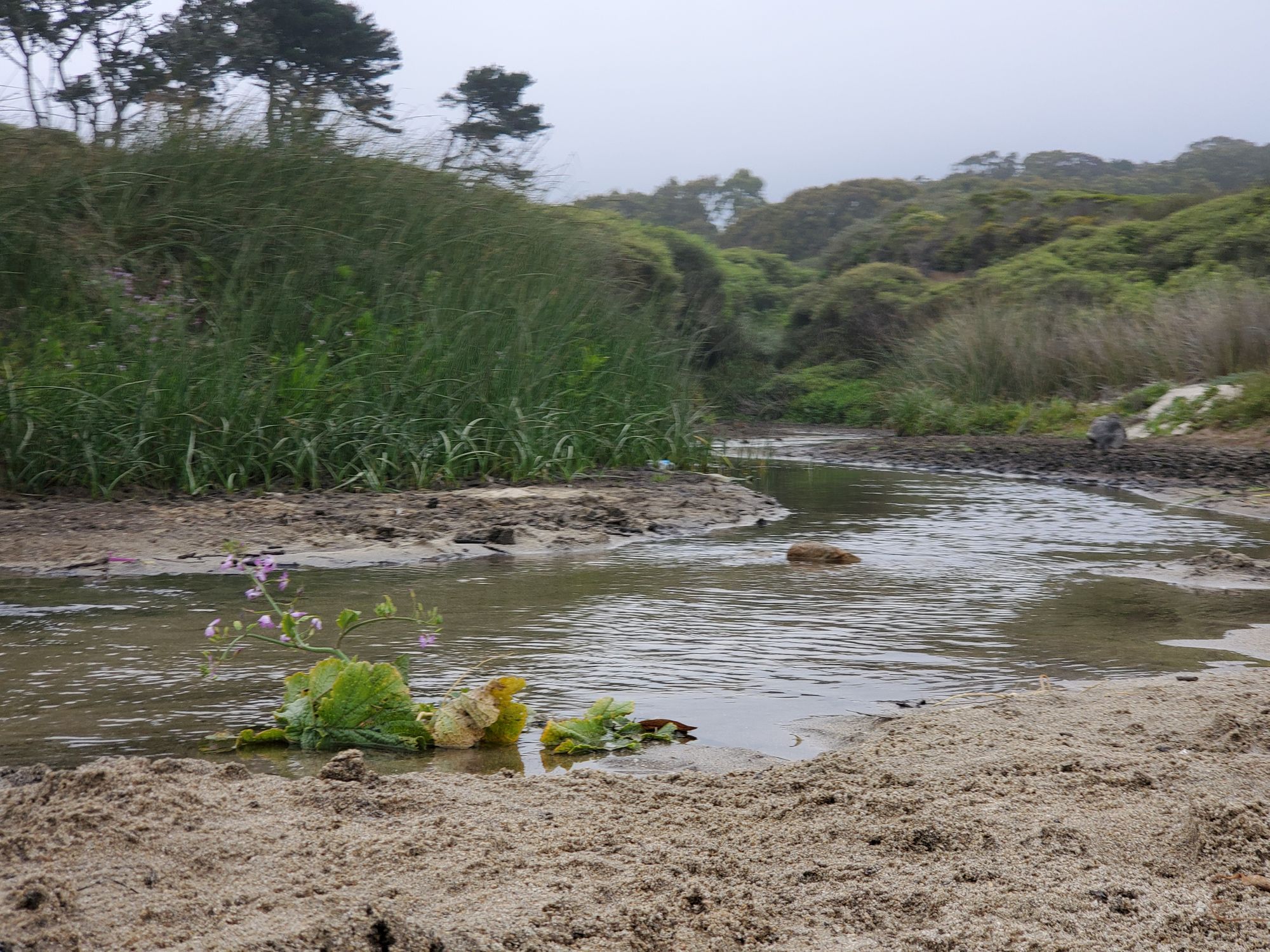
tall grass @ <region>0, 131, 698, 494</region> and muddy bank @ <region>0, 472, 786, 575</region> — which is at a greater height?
tall grass @ <region>0, 131, 698, 494</region>

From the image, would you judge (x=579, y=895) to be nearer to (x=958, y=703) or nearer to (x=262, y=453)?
(x=958, y=703)

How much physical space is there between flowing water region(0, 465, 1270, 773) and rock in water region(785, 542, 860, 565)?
0.28ft

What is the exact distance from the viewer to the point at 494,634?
3863 mm

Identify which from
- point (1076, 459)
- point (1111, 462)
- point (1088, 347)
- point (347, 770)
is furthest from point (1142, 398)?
point (347, 770)

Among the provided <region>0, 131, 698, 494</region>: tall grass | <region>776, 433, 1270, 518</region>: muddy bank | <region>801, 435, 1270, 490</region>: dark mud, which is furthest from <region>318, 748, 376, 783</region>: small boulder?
<region>801, 435, 1270, 490</region>: dark mud

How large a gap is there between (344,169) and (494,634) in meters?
5.67

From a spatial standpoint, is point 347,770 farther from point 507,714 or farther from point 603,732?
point 603,732

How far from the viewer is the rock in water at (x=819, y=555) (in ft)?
18.2

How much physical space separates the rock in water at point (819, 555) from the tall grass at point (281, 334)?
2.43 meters

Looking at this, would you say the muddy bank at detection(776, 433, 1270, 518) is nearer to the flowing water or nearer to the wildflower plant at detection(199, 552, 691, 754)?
the flowing water

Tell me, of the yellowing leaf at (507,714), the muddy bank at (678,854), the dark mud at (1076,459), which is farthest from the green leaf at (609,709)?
the dark mud at (1076,459)

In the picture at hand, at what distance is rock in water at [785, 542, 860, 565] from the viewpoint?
5.55m

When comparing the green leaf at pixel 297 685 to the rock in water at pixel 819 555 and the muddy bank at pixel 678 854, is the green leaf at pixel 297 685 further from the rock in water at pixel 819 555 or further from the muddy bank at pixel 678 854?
the rock in water at pixel 819 555

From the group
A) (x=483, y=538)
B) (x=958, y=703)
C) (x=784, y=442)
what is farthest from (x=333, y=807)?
(x=784, y=442)
